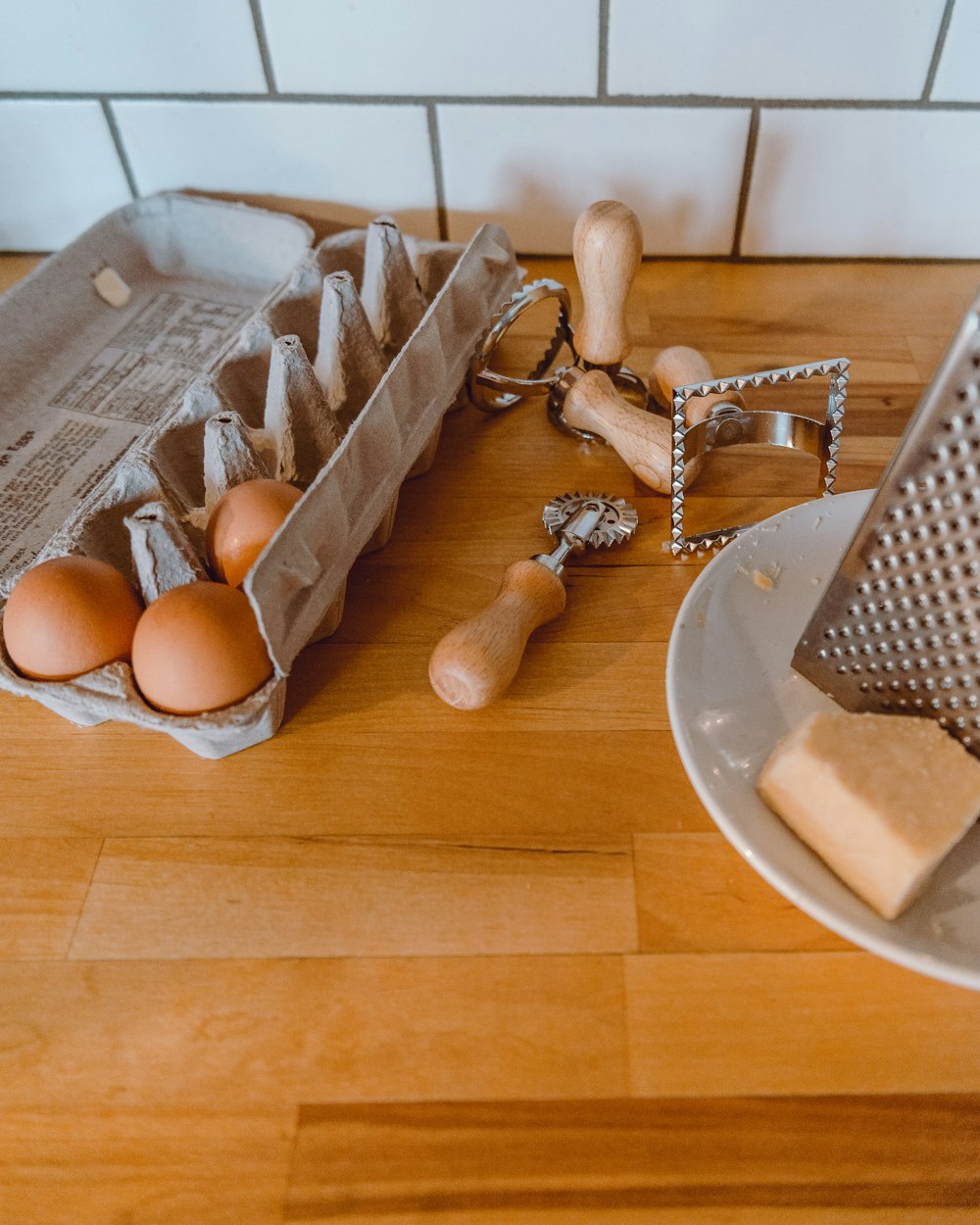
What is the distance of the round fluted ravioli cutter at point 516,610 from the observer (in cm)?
52

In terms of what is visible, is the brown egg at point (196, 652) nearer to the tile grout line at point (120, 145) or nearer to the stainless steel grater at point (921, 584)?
the stainless steel grater at point (921, 584)

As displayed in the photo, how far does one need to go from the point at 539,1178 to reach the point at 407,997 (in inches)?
3.8

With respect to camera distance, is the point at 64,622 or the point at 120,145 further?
the point at 120,145

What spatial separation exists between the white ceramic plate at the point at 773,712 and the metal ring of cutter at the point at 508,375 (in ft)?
0.78

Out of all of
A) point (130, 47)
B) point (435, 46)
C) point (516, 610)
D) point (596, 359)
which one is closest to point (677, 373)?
point (596, 359)

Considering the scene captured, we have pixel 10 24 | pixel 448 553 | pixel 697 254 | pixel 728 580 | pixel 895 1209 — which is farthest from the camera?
pixel 697 254

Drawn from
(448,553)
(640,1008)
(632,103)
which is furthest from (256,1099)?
(632,103)

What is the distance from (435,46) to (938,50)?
16.4 inches

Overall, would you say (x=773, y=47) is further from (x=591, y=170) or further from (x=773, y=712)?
(x=773, y=712)

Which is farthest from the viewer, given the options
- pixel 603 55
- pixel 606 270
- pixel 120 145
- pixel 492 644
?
pixel 120 145

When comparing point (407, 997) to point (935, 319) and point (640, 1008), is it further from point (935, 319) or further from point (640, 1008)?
point (935, 319)

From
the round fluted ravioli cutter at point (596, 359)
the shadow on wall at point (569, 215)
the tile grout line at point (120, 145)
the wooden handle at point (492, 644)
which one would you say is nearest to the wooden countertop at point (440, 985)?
the wooden handle at point (492, 644)

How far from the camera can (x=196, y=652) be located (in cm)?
47

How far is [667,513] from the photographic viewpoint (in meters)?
0.65
